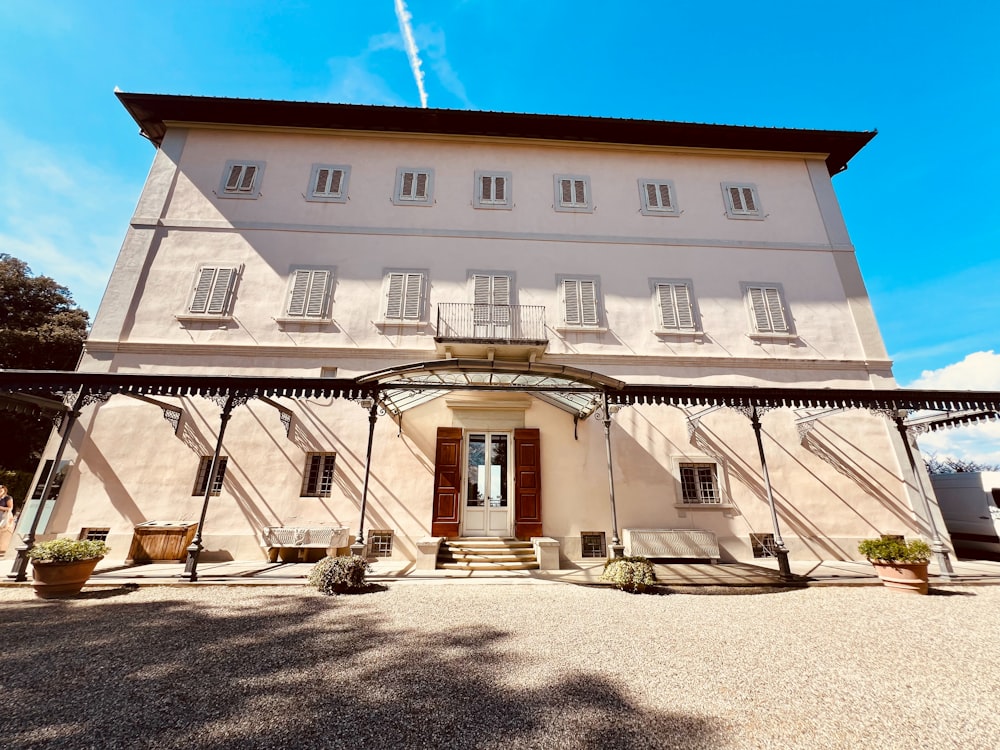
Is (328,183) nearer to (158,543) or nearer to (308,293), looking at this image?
(308,293)

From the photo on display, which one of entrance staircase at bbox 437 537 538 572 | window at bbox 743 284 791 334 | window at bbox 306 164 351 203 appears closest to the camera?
entrance staircase at bbox 437 537 538 572

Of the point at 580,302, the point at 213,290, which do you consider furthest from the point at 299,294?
the point at 580,302

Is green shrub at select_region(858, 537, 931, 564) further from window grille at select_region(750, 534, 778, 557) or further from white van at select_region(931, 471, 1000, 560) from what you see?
white van at select_region(931, 471, 1000, 560)

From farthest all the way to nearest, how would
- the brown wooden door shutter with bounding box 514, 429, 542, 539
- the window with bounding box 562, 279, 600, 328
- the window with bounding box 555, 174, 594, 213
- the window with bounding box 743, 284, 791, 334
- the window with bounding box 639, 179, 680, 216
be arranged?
the window with bounding box 639, 179, 680, 216, the window with bounding box 555, 174, 594, 213, the window with bounding box 743, 284, 791, 334, the window with bounding box 562, 279, 600, 328, the brown wooden door shutter with bounding box 514, 429, 542, 539

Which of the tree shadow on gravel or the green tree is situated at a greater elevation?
the green tree

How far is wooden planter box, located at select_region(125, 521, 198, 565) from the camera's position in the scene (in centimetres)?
908

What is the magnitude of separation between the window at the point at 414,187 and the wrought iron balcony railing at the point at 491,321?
3977mm

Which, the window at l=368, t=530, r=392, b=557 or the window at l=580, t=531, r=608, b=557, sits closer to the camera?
the window at l=368, t=530, r=392, b=557

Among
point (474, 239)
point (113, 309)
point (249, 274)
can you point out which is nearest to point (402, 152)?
point (474, 239)

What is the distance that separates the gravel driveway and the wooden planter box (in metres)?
2.68

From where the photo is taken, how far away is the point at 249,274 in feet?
38.2

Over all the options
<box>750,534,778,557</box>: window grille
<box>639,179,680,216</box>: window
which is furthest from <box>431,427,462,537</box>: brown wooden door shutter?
<box>639,179,680,216</box>: window

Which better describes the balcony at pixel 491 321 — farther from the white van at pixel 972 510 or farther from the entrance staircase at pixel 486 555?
the white van at pixel 972 510

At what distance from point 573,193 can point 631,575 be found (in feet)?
38.1
